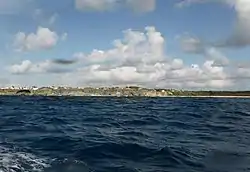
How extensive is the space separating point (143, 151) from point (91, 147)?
2.55m

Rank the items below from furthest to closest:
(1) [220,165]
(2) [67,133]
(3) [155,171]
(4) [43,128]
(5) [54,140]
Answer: (4) [43,128] < (2) [67,133] < (5) [54,140] < (1) [220,165] < (3) [155,171]

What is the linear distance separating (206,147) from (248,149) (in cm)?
206

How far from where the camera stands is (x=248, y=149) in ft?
64.7

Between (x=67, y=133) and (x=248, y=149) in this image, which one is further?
(x=67, y=133)

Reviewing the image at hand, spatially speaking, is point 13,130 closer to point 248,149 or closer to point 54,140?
point 54,140

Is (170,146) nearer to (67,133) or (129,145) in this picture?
(129,145)

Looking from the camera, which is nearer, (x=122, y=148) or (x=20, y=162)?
(x=20, y=162)

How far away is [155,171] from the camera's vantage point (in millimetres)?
14781

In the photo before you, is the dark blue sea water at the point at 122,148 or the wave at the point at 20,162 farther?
the dark blue sea water at the point at 122,148

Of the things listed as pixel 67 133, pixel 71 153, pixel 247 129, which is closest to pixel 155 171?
pixel 71 153

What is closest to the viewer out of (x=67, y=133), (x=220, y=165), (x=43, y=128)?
(x=220, y=165)

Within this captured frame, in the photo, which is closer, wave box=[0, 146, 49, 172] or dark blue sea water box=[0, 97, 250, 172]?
wave box=[0, 146, 49, 172]

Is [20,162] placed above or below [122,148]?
below

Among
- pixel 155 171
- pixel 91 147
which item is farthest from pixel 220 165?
pixel 91 147
